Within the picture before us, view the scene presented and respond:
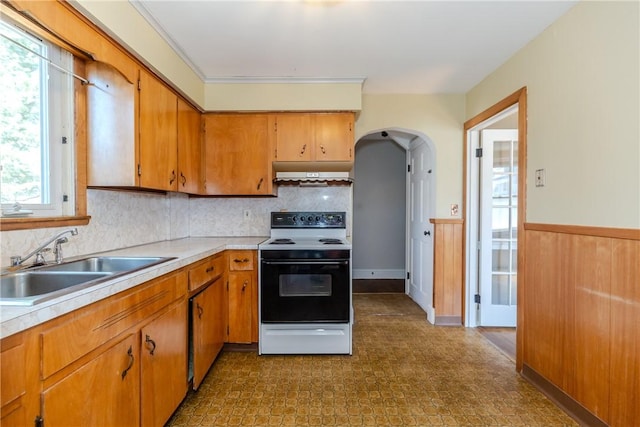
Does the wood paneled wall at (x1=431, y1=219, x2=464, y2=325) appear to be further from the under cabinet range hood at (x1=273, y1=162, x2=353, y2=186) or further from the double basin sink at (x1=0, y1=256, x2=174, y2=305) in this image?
the double basin sink at (x1=0, y1=256, x2=174, y2=305)

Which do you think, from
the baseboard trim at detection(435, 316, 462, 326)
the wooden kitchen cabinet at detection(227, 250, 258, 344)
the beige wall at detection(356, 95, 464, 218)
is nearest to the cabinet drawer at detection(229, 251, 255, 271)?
the wooden kitchen cabinet at detection(227, 250, 258, 344)

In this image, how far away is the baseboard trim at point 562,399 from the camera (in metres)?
1.73

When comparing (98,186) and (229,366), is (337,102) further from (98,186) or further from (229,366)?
(229,366)

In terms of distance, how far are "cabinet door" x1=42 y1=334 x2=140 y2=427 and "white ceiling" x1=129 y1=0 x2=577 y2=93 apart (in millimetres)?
1930

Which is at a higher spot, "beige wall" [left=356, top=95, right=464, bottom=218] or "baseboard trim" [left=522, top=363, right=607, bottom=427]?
"beige wall" [left=356, top=95, right=464, bottom=218]

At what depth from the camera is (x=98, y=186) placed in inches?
76.2

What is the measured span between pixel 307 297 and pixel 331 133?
1533mm

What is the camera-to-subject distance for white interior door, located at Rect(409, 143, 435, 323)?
3.53 meters

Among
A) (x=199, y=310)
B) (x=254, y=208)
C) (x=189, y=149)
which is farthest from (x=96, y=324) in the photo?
(x=254, y=208)

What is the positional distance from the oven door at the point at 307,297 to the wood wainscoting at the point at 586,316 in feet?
4.42

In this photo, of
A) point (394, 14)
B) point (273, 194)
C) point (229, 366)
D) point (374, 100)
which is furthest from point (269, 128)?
point (229, 366)

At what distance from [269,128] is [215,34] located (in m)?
0.95

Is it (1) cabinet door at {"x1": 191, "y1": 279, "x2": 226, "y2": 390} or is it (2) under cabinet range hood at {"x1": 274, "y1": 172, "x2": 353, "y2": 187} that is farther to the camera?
(2) under cabinet range hood at {"x1": 274, "y1": 172, "x2": 353, "y2": 187}

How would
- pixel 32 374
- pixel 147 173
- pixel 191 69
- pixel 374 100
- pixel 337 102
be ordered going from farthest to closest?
pixel 374 100, pixel 337 102, pixel 191 69, pixel 147 173, pixel 32 374
